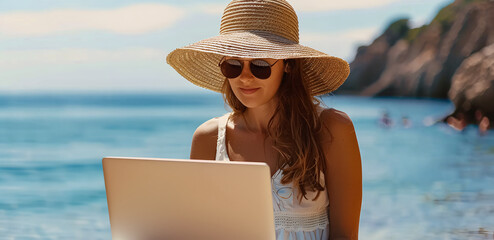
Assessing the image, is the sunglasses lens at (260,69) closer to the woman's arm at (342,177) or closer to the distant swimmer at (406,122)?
the woman's arm at (342,177)

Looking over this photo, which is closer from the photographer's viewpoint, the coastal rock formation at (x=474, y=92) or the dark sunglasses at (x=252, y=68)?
the dark sunglasses at (x=252, y=68)

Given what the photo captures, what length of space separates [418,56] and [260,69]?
1677 cm

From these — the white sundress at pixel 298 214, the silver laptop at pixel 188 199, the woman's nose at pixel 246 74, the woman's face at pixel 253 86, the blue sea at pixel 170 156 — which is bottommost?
the blue sea at pixel 170 156

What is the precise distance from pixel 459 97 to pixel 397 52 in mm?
6199

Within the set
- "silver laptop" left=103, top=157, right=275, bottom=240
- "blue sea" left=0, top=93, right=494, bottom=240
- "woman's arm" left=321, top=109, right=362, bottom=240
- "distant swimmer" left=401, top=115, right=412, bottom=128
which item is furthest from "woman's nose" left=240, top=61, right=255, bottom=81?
"distant swimmer" left=401, top=115, right=412, bottom=128

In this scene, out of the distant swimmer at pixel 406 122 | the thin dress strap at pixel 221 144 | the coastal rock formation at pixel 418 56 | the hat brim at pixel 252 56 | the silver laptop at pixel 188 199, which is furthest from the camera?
the coastal rock formation at pixel 418 56

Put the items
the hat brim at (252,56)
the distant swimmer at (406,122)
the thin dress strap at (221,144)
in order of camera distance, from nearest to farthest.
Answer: the hat brim at (252,56) → the thin dress strap at (221,144) → the distant swimmer at (406,122)

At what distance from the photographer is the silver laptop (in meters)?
1.11

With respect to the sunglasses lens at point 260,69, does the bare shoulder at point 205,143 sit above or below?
below

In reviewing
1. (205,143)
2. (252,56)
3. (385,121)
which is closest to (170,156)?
(385,121)

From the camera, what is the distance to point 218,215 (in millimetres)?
1147

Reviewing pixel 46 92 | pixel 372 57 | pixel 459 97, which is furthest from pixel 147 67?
pixel 459 97

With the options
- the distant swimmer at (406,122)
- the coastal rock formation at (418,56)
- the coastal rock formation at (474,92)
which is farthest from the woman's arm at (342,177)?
the coastal rock formation at (418,56)

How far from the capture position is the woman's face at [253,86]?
1.70 meters
